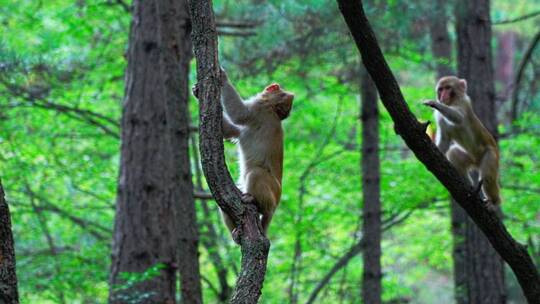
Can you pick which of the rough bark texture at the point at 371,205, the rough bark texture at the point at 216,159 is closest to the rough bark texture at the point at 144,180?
the rough bark texture at the point at 371,205

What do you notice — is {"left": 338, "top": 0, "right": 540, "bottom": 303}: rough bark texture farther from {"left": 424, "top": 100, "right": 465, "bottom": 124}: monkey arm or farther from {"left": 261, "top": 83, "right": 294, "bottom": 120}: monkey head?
{"left": 424, "top": 100, "right": 465, "bottom": 124}: monkey arm

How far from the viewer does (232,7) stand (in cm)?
1200

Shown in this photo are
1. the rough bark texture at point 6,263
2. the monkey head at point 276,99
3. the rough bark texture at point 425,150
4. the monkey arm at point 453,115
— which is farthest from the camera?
the monkey arm at point 453,115

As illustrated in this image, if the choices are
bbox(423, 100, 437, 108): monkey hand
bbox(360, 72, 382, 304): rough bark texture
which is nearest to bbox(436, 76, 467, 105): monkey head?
bbox(423, 100, 437, 108): monkey hand

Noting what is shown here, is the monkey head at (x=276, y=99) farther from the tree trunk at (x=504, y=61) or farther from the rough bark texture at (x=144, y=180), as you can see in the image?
the tree trunk at (x=504, y=61)

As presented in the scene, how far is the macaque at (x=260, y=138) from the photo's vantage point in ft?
18.8

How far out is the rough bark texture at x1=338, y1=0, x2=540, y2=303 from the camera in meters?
4.77

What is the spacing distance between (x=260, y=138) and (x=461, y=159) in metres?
2.90

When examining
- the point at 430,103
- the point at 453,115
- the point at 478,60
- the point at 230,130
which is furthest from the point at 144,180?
the point at 478,60

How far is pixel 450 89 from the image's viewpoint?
7742 millimetres

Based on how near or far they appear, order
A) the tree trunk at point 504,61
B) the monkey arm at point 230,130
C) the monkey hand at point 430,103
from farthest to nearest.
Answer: the tree trunk at point 504,61
the monkey arm at point 230,130
the monkey hand at point 430,103

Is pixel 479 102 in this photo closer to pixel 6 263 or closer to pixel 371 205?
pixel 371 205

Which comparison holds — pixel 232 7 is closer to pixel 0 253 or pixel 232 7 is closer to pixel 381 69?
pixel 381 69

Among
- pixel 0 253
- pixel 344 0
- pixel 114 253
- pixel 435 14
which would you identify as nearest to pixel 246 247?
pixel 0 253
